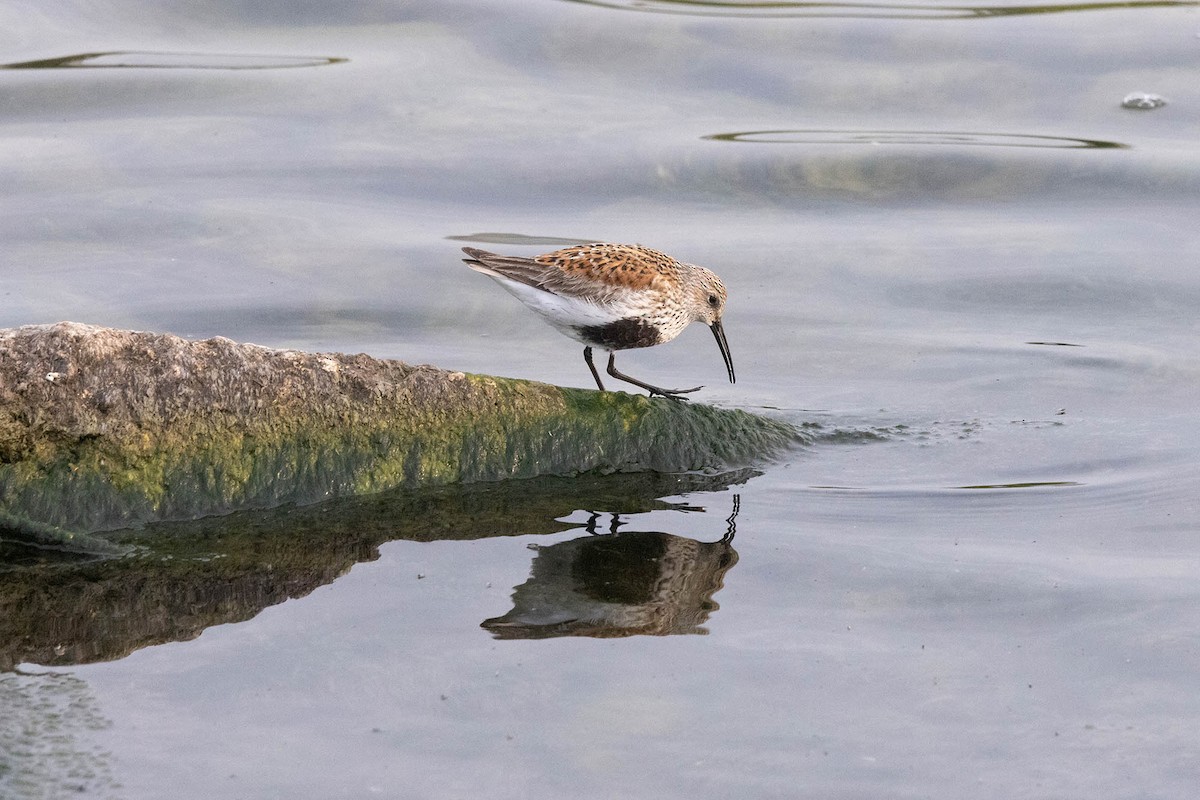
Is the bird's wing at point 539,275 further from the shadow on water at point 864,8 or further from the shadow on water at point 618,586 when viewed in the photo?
the shadow on water at point 864,8

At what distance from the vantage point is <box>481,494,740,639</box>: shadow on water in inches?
205

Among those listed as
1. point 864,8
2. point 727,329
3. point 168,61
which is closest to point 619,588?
point 727,329

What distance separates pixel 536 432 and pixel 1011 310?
443 cm

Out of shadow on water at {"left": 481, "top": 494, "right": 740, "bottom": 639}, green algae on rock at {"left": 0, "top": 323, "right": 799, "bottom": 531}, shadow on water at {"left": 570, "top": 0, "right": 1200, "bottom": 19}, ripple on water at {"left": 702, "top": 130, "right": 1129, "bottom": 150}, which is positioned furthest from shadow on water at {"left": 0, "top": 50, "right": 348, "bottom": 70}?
shadow on water at {"left": 481, "top": 494, "right": 740, "bottom": 639}

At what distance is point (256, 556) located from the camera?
5582 millimetres

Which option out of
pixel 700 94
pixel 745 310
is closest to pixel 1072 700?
pixel 745 310

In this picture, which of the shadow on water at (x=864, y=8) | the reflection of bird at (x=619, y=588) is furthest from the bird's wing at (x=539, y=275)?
the shadow on water at (x=864, y=8)

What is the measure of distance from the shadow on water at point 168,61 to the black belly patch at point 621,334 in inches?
286

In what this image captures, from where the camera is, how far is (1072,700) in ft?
15.8

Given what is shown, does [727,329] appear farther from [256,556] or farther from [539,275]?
[256,556]

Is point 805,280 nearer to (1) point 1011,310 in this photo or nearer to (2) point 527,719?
(1) point 1011,310

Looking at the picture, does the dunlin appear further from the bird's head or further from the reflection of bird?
the reflection of bird

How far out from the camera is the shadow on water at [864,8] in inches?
563

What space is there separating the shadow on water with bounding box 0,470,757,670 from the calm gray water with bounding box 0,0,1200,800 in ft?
0.43
